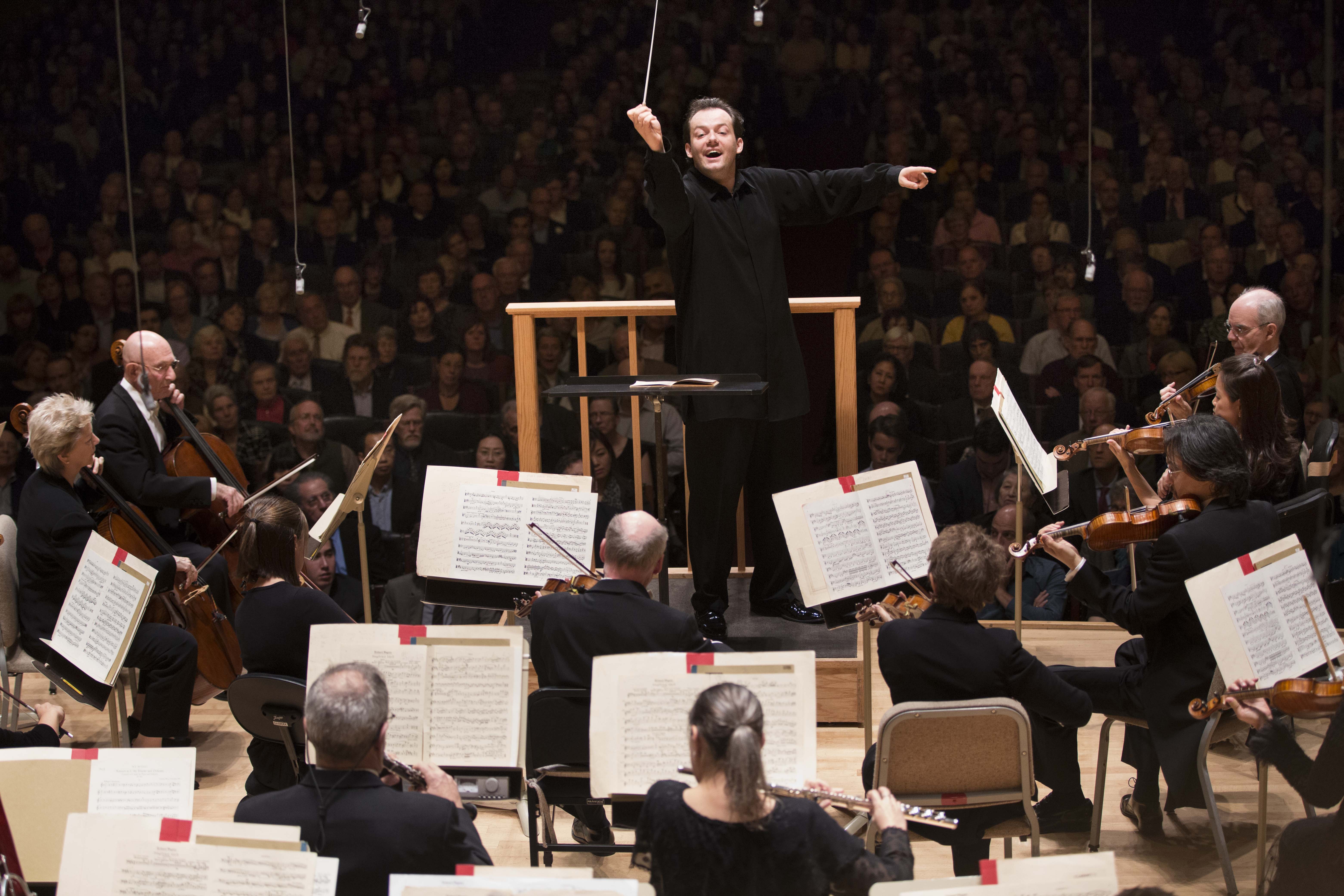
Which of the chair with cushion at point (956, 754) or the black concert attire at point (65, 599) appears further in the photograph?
the black concert attire at point (65, 599)

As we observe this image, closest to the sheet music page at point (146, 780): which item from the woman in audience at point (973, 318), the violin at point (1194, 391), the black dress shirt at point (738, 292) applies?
the black dress shirt at point (738, 292)

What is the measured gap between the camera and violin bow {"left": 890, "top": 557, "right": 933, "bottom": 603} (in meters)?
3.11

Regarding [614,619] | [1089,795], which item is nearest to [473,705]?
[614,619]

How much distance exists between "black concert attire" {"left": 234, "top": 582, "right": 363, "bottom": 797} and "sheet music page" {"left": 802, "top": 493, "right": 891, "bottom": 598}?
3.80ft

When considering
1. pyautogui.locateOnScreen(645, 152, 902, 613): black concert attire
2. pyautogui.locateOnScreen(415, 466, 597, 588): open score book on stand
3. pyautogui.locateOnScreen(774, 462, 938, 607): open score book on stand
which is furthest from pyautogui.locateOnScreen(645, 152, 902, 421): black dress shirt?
pyautogui.locateOnScreen(774, 462, 938, 607): open score book on stand

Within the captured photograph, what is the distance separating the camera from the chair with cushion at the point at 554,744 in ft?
9.21

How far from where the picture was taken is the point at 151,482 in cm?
Result: 412

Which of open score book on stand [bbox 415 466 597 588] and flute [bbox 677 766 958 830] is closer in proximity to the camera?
flute [bbox 677 766 958 830]

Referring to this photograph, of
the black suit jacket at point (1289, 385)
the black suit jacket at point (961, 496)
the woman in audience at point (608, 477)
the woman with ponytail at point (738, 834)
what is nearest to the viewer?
the woman with ponytail at point (738, 834)

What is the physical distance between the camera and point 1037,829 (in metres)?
2.73

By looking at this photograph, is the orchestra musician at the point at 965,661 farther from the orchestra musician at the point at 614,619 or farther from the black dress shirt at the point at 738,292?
the black dress shirt at the point at 738,292

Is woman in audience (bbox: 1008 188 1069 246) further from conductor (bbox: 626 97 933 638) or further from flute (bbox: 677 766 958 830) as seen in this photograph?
flute (bbox: 677 766 958 830)

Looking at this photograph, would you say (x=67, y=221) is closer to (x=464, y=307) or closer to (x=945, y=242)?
(x=464, y=307)

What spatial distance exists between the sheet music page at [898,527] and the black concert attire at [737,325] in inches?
29.9
